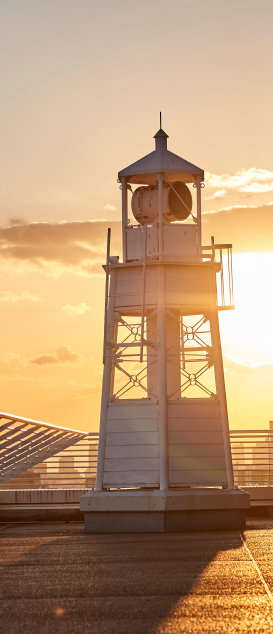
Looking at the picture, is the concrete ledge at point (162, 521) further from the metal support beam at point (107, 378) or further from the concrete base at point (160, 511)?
the metal support beam at point (107, 378)

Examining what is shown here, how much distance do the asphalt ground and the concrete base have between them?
1.94 metres

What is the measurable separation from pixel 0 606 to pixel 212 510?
28.6 ft

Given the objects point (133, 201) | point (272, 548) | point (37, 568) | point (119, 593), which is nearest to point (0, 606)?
point (119, 593)

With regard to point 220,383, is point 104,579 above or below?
below

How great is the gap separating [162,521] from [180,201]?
6.78 metres

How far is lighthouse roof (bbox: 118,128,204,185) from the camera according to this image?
57.4ft

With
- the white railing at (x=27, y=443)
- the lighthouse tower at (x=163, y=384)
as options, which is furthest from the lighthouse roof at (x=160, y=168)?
the white railing at (x=27, y=443)

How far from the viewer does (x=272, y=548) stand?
11.3m

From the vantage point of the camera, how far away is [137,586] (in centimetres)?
792

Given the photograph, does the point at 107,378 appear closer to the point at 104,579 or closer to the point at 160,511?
the point at 160,511

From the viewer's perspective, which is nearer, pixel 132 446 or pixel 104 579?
pixel 104 579

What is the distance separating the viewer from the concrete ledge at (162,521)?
49.2 feet

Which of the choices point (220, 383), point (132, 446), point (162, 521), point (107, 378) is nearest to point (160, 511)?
point (162, 521)

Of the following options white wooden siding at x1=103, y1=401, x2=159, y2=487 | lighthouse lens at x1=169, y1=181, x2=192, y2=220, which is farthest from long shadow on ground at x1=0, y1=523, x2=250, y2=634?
lighthouse lens at x1=169, y1=181, x2=192, y2=220
